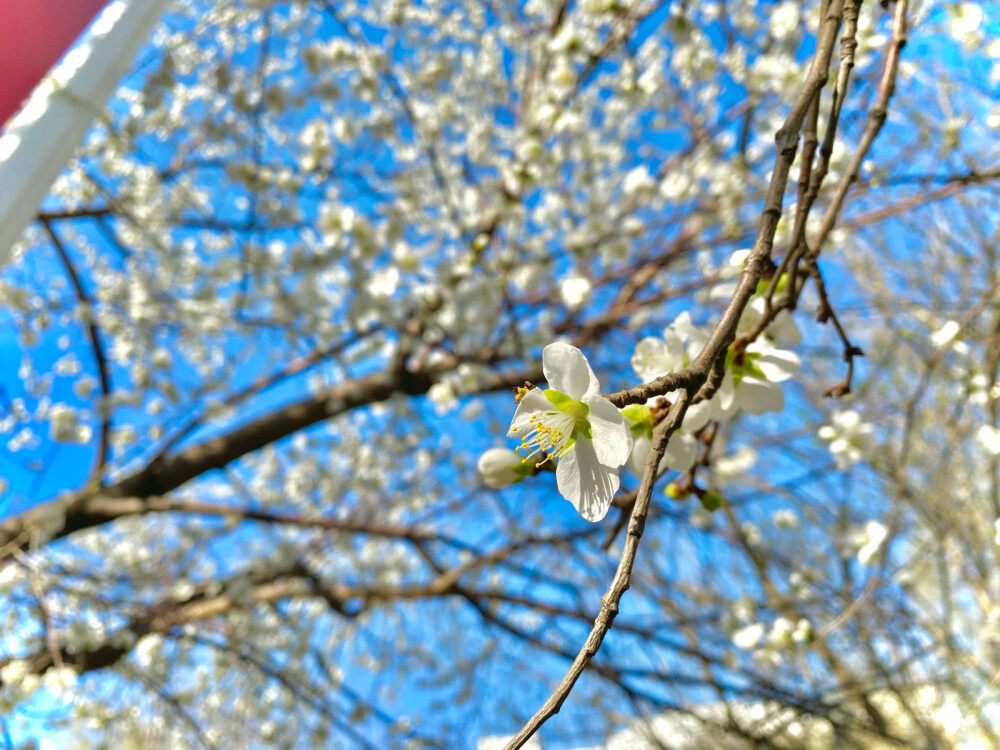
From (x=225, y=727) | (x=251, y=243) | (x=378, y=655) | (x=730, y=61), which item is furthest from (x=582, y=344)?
(x=225, y=727)

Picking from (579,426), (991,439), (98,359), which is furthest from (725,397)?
(98,359)

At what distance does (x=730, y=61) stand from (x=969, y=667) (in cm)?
219

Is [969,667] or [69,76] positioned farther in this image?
[969,667]

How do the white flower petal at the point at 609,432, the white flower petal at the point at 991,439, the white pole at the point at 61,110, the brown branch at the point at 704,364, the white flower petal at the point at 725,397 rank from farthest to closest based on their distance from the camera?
the white flower petal at the point at 991,439
the white pole at the point at 61,110
the white flower petal at the point at 725,397
the white flower petal at the point at 609,432
the brown branch at the point at 704,364

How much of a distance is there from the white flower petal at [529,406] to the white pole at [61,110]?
83cm

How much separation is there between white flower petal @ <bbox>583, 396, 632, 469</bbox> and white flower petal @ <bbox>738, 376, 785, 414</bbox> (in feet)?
0.71

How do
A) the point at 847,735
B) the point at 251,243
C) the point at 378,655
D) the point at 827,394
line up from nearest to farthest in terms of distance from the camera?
the point at 827,394 < the point at 847,735 < the point at 251,243 < the point at 378,655

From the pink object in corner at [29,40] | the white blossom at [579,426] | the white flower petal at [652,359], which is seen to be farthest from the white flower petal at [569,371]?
the pink object in corner at [29,40]

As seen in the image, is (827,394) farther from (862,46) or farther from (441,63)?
(441,63)

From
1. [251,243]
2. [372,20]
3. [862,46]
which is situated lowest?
[251,243]

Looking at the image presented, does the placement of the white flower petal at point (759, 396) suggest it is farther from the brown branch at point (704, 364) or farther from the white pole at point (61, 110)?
the white pole at point (61, 110)

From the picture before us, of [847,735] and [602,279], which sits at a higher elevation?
[602,279]

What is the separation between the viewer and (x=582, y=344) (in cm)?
223

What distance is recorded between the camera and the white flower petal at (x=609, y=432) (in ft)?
1.57
